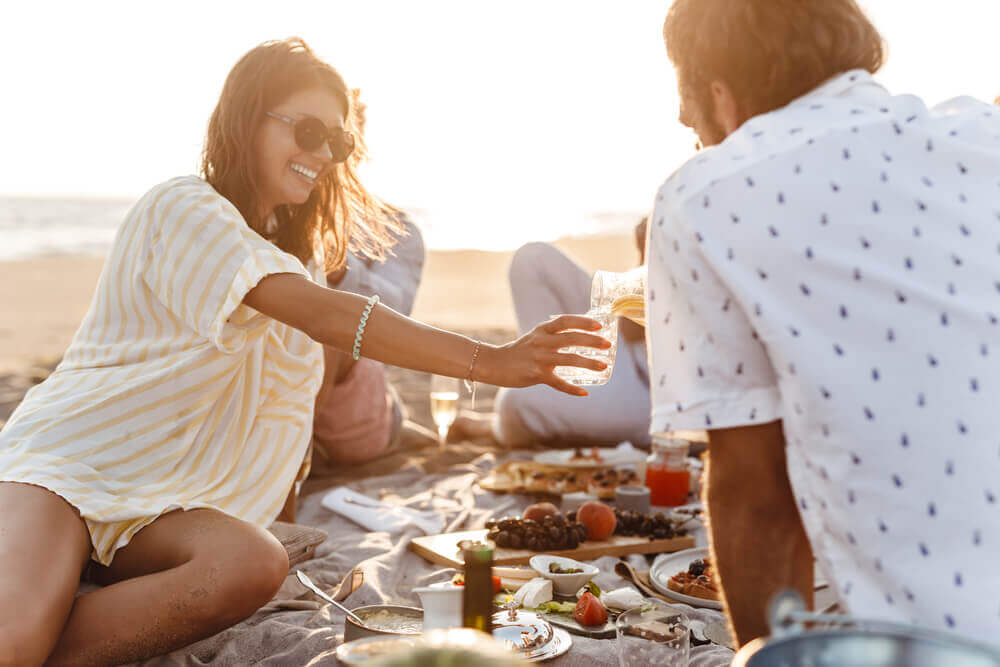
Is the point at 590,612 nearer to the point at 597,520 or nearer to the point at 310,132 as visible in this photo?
the point at 597,520

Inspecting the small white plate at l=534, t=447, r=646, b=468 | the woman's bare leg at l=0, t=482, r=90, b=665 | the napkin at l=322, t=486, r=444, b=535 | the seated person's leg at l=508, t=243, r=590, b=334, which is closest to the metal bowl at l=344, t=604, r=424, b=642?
the woman's bare leg at l=0, t=482, r=90, b=665

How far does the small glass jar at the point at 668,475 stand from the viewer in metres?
4.46

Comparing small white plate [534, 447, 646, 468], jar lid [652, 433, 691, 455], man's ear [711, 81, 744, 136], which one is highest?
man's ear [711, 81, 744, 136]

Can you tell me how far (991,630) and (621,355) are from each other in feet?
13.5

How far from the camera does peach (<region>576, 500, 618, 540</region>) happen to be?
3764 mm

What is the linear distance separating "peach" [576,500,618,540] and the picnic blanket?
114 millimetres

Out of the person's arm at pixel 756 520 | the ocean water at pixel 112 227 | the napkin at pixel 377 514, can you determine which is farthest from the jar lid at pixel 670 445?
the ocean water at pixel 112 227

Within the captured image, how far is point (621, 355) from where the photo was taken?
5.50 metres

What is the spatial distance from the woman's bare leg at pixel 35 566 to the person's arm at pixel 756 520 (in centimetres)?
180

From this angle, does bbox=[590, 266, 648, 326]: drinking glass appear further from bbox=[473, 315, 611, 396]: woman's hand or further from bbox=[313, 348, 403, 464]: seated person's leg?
bbox=[313, 348, 403, 464]: seated person's leg

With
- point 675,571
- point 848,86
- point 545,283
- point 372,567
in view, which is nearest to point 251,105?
point 372,567

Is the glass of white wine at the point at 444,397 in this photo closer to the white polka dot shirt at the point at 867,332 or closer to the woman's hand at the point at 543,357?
the woman's hand at the point at 543,357

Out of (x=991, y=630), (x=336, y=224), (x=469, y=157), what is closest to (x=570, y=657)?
(x=991, y=630)

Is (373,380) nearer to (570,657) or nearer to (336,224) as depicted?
(336,224)
